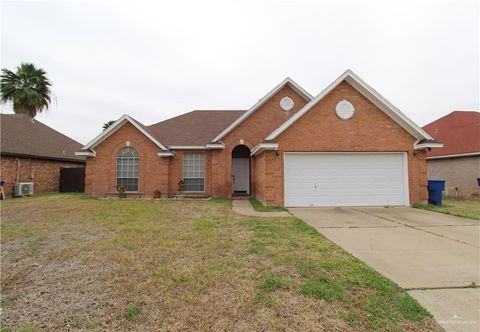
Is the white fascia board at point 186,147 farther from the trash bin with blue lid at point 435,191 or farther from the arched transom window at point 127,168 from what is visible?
the trash bin with blue lid at point 435,191

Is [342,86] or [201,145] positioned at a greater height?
[342,86]

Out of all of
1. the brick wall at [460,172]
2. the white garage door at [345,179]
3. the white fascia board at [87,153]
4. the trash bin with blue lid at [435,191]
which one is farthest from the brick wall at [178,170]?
the brick wall at [460,172]

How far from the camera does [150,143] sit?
15266mm

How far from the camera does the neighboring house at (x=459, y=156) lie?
618 inches

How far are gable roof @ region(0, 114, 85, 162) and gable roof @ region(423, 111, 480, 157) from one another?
→ 27818mm

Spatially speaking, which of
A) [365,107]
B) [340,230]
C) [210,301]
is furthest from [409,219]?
[210,301]

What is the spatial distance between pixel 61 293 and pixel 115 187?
12.7 m

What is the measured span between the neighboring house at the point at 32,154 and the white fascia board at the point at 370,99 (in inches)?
640

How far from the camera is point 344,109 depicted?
38.2ft

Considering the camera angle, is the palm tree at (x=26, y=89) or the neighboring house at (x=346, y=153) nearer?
the neighboring house at (x=346, y=153)

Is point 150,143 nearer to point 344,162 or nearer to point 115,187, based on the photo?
point 115,187

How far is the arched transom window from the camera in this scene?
50.5 ft

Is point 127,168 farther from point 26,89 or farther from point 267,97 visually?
point 26,89

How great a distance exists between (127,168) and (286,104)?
10430 mm
